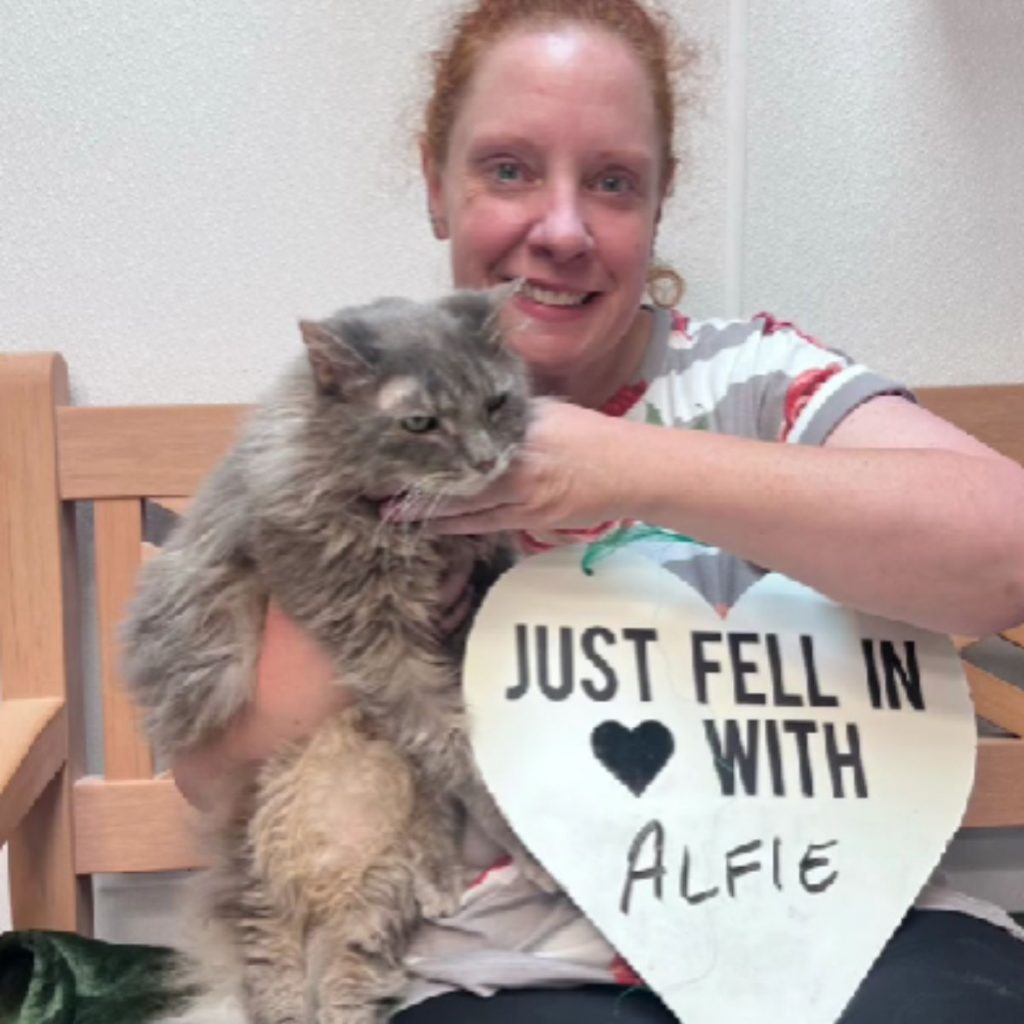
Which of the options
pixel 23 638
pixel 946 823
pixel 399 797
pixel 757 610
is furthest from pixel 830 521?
pixel 23 638

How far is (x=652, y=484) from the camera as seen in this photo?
952 mm

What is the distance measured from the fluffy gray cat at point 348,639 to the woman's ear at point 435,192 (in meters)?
0.23

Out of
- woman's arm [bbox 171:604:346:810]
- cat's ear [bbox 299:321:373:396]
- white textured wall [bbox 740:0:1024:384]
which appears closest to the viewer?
cat's ear [bbox 299:321:373:396]

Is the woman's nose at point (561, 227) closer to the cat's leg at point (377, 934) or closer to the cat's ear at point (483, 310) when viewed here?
the cat's ear at point (483, 310)

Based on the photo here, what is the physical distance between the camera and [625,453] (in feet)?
3.13

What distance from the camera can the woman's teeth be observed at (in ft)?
3.70

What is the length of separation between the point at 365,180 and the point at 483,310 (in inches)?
25.4

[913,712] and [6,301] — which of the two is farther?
[6,301]

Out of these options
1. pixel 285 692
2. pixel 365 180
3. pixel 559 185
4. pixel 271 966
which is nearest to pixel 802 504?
pixel 559 185

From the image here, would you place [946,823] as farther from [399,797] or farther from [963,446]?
[399,797]

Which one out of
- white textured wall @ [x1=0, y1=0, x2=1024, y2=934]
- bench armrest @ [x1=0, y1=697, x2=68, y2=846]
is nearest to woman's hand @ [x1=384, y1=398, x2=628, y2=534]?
bench armrest @ [x1=0, y1=697, x2=68, y2=846]

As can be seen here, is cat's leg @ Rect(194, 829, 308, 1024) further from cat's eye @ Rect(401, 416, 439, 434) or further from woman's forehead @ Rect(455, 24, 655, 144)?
woman's forehead @ Rect(455, 24, 655, 144)

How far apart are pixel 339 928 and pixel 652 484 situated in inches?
19.1

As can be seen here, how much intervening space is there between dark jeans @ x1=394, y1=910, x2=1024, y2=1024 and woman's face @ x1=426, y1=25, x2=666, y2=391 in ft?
2.03
